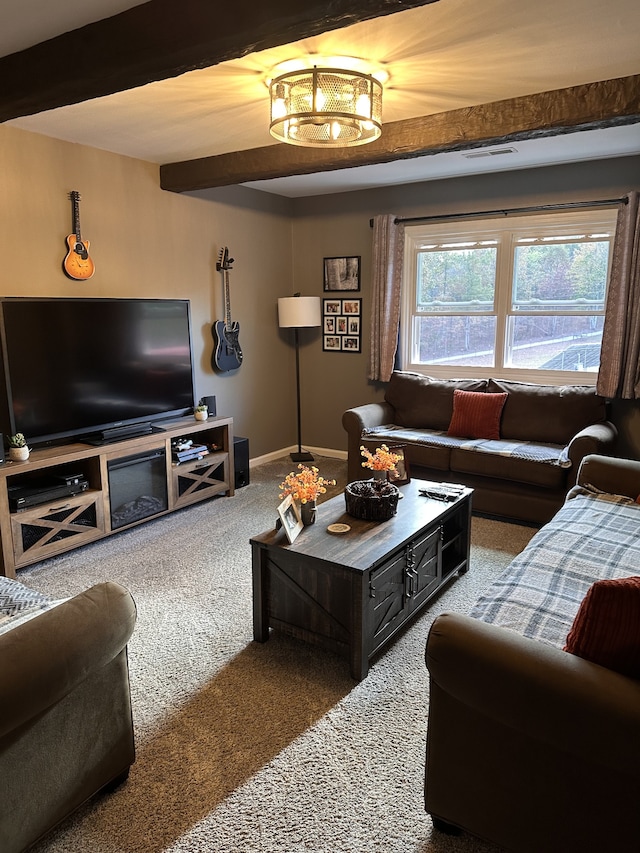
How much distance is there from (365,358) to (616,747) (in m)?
4.62

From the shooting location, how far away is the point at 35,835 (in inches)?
62.0

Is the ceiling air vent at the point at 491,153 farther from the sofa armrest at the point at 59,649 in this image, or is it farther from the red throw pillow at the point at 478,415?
the sofa armrest at the point at 59,649

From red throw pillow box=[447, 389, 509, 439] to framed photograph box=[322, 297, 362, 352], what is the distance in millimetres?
1416

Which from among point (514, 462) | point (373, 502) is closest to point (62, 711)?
point (373, 502)

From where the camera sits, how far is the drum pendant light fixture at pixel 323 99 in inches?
94.4

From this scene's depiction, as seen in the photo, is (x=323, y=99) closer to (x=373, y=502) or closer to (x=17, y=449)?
(x=373, y=502)

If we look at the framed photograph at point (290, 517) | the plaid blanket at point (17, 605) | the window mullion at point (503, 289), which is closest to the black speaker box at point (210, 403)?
the framed photograph at point (290, 517)

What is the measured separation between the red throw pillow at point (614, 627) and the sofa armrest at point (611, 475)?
1899 millimetres

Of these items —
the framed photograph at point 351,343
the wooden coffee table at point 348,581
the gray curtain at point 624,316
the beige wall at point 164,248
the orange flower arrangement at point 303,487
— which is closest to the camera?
the wooden coffee table at point 348,581

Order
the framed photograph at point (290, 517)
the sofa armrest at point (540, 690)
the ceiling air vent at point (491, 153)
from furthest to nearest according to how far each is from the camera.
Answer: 1. the ceiling air vent at point (491, 153)
2. the framed photograph at point (290, 517)
3. the sofa armrest at point (540, 690)

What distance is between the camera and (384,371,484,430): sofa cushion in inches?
192

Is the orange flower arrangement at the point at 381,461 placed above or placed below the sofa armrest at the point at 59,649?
above

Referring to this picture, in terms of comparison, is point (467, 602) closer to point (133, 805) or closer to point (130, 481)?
point (133, 805)

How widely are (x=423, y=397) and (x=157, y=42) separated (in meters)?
3.48
